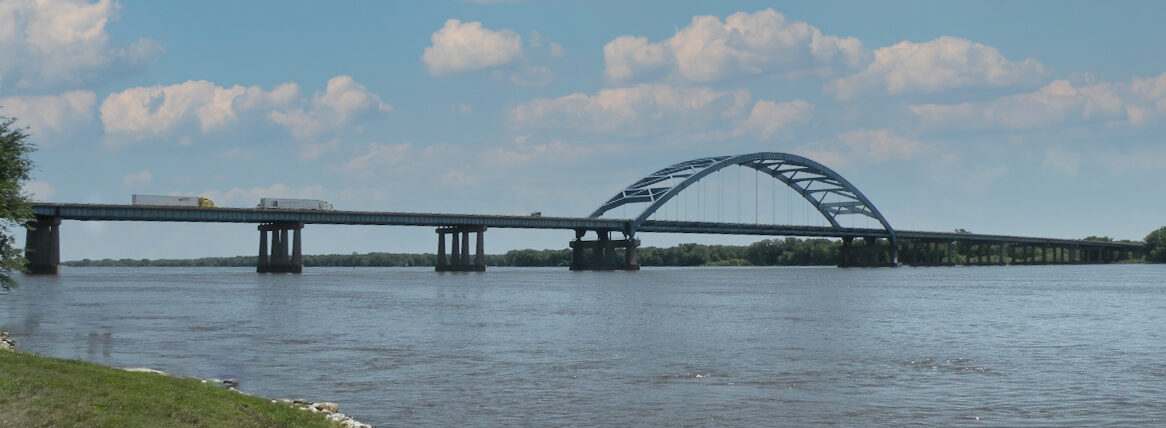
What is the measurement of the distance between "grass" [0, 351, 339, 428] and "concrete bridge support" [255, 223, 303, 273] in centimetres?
11737

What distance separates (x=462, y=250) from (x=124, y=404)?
147 m

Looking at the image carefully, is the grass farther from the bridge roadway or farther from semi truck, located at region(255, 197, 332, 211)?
semi truck, located at region(255, 197, 332, 211)

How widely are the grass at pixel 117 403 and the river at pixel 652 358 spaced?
343cm

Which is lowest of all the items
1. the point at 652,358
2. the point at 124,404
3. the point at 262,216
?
the point at 652,358

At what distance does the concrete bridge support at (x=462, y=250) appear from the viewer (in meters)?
162

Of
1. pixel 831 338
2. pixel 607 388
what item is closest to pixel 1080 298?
pixel 831 338

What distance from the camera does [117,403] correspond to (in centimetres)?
1842

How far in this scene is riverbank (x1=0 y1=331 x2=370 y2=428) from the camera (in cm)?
1770

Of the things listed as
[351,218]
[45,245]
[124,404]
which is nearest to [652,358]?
[124,404]

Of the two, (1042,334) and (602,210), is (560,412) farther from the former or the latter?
(602,210)

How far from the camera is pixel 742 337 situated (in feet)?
140

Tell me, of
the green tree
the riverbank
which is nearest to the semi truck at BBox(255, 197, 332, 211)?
the green tree

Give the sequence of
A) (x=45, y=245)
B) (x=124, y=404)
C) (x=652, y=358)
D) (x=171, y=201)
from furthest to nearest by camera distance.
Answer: (x=171, y=201) → (x=45, y=245) → (x=652, y=358) → (x=124, y=404)

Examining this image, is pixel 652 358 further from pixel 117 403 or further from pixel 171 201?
pixel 171 201
